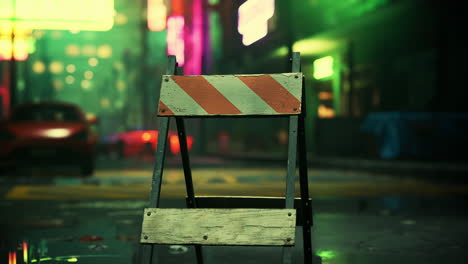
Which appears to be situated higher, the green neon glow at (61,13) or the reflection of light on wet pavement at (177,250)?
the green neon glow at (61,13)

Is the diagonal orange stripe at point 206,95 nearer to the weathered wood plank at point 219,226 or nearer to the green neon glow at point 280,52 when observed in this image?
the weathered wood plank at point 219,226

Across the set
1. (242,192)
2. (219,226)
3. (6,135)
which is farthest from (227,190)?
(219,226)

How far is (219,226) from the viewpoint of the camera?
410 centimetres

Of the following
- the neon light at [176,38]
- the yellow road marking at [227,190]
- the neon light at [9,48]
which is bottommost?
the yellow road marking at [227,190]

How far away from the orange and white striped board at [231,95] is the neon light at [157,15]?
142 feet

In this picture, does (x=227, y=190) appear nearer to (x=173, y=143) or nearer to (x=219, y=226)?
(x=219, y=226)

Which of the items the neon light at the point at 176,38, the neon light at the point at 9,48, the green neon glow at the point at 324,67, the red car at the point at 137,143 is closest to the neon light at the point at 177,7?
the neon light at the point at 176,38

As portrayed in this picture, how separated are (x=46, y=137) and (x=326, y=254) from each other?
10.6 m

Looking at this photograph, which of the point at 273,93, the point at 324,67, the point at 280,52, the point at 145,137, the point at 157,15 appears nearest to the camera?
the point at 273,93

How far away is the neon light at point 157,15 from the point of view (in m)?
47.6

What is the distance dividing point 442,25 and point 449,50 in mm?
1055

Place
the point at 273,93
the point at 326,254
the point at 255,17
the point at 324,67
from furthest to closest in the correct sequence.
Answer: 1. the point at 255,17
2. the point at 324,67
3. the point at 326,254
4. the point at 273,93

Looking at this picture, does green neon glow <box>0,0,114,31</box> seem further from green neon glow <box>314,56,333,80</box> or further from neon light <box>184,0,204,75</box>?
green neon glow <box>314,56,333,80</box>

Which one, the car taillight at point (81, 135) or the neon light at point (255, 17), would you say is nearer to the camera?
the car taillight at point (81, 135)
